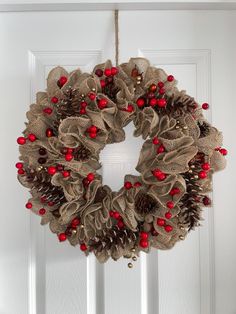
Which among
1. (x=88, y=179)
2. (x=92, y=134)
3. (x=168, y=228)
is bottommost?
(x=168, y=228)

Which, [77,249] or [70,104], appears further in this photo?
[77,249]

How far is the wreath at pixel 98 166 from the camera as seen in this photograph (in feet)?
3.06

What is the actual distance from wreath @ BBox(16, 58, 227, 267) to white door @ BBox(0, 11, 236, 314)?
0.84ft

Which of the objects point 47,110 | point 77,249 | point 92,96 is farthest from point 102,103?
point 77,249

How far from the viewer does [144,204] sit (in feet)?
3.16

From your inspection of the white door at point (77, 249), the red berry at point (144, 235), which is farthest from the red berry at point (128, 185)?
the white door at point (77, 249)

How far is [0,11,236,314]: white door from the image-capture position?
1.22 metres

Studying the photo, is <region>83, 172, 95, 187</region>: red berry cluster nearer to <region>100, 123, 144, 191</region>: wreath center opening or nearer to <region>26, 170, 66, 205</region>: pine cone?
<region>26, 170, 66, 205</region>: pine cone

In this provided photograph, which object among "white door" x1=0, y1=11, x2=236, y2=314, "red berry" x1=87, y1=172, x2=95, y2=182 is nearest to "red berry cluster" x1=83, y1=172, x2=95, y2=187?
"red berry" x1=87, y1=172, x2=95, y2=182

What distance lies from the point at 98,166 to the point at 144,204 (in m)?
0.14

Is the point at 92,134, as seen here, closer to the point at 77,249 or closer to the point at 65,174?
the point at 65,174

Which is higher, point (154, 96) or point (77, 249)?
point (154, 96)

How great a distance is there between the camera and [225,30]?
1242 millimetres

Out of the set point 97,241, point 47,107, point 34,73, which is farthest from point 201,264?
point 34,73
